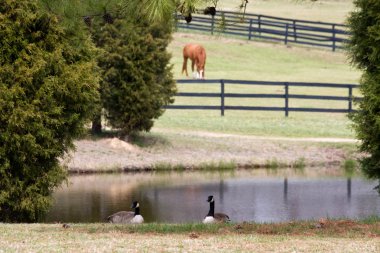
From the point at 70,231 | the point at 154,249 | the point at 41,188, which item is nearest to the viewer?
the point at 154,249

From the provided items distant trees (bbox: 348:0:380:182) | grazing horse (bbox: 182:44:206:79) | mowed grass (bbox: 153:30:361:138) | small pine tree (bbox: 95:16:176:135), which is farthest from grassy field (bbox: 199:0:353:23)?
distant trees (bbox: 348:0:380:182)

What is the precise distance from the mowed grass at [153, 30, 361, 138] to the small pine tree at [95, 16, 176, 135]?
4237 millimetres

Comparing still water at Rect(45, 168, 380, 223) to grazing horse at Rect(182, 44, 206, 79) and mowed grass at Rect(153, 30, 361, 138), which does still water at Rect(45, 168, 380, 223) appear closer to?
mowed grass at Rect(153, 30, 361, 138)

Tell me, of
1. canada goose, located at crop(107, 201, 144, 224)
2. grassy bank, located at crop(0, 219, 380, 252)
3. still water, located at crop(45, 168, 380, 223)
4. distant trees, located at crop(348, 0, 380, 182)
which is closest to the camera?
grassy bank, located at crop(0, 219, 380, 252)

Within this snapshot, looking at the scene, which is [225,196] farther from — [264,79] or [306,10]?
[306,10]

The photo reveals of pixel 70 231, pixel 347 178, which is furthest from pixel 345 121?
pixel 70 231

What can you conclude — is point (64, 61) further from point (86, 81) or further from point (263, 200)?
point (263, 200)

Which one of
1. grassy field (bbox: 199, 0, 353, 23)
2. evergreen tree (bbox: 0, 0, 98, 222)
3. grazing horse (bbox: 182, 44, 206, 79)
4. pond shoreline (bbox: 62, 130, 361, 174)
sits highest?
grassy field (bbox: 199, 0, 353, 23)

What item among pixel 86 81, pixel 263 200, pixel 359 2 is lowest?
pixel 263 200

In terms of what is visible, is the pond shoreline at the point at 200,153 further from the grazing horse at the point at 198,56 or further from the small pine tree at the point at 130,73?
the grazing horse at the point at 198,56

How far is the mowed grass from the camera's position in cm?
2973

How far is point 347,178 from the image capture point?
23000mm

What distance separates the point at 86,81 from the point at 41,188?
1.89 m

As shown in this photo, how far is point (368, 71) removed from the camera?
16125 millimetres
